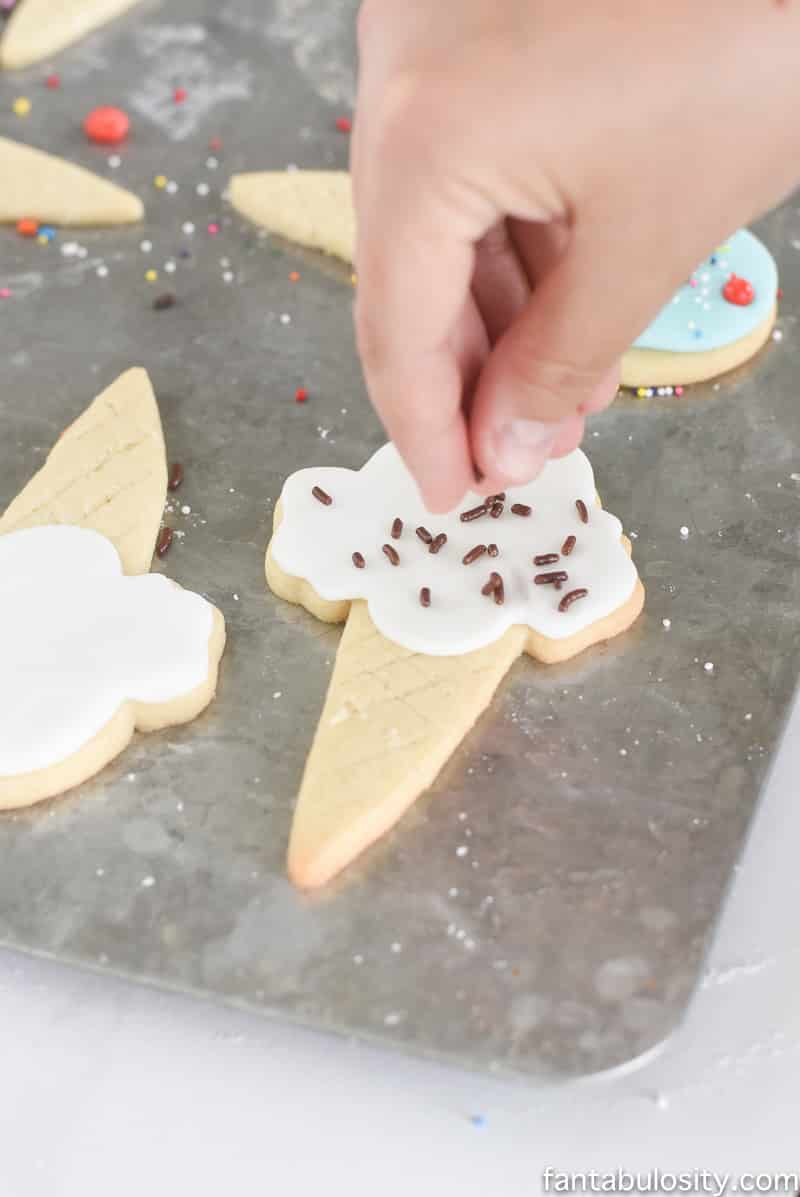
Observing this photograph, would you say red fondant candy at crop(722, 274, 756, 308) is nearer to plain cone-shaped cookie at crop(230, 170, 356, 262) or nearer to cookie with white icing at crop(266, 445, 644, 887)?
cookie with white icing at crop(266, 445, 644, 887)

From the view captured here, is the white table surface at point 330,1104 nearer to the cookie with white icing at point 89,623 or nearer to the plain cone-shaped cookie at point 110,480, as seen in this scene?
the cookie with white icing at point 89,623

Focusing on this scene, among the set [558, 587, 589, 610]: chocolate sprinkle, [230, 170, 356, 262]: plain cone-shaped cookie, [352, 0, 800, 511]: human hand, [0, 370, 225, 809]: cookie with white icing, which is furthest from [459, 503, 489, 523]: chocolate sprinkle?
[230, 170, 356, 262]: plain cone-shaped cookie

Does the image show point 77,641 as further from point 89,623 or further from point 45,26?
point 45,26

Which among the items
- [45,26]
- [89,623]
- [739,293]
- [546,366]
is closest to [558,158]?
[546,366]

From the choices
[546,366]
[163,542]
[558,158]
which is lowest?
[163,542]

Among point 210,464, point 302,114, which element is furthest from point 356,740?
point 302,114

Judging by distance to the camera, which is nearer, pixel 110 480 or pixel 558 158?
pixel 558 158
